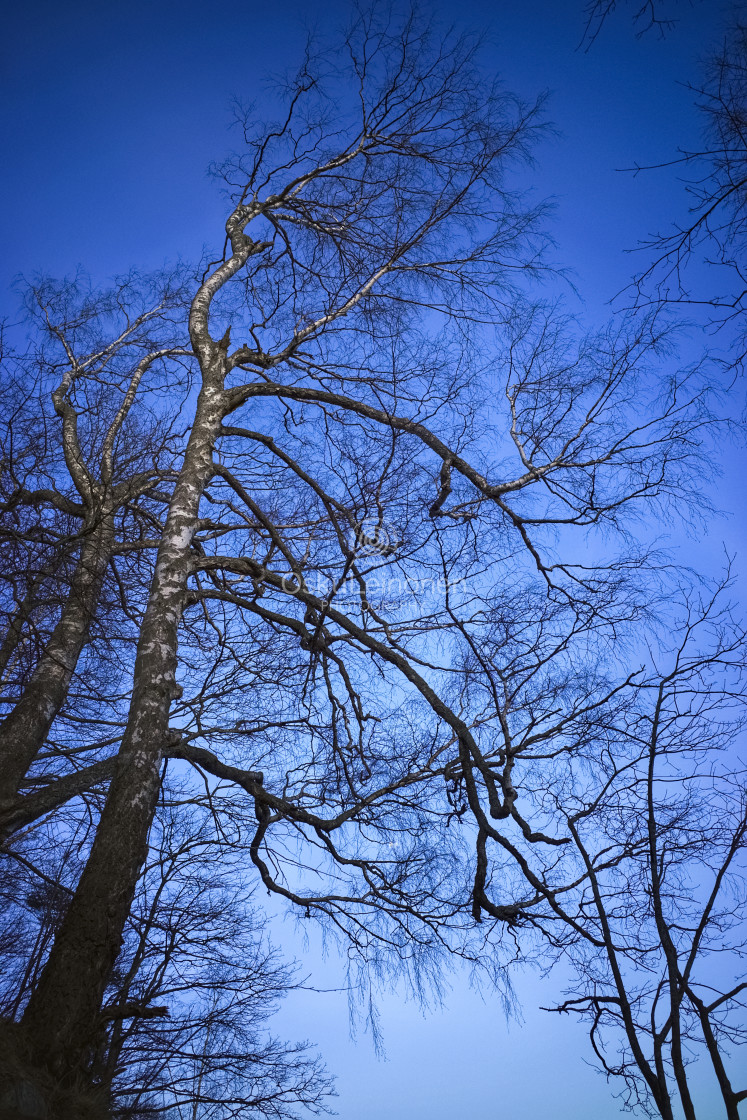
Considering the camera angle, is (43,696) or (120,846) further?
(43,696)

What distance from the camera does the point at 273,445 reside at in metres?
5.12

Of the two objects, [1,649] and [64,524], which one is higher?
[64,524]

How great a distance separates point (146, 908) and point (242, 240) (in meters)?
5.15

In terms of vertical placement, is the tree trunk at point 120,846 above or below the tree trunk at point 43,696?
below

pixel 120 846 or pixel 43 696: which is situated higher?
pixel 43 696

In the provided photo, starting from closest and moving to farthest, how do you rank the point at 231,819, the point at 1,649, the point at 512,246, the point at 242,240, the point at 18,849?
the point at 1,649
the point at 231,819
the point at 18,849
the point at 512,246
the point at 242,240

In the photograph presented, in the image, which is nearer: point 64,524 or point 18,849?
point 64,524

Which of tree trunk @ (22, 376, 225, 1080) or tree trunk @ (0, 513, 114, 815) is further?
tree trunk @ (0, 513, 114, 815)

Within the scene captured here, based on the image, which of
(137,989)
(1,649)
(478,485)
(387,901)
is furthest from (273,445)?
(137,989)

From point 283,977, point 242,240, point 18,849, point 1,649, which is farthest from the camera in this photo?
point 242,240

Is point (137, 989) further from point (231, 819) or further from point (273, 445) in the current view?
point (273, 445)

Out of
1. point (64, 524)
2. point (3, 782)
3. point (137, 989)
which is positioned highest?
point (64, 524)

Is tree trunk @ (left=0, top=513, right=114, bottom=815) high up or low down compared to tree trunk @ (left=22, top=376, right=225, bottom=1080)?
up

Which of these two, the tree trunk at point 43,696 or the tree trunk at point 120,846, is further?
the tree trunk at point 43,696
